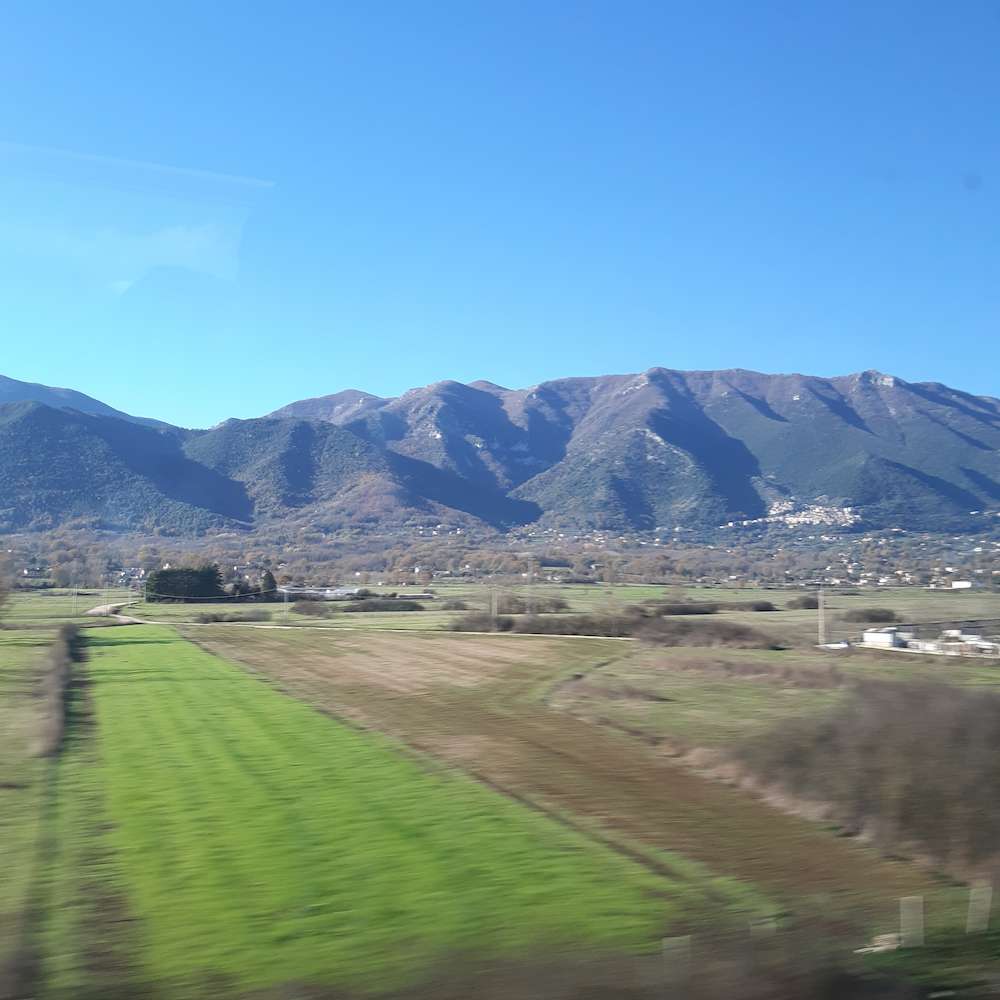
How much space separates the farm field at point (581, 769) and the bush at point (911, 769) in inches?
23.9

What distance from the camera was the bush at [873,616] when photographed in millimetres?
60125

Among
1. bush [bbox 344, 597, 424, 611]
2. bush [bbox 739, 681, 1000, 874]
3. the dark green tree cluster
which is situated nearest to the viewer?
bush [bbox 739, 681, 1000, 874]

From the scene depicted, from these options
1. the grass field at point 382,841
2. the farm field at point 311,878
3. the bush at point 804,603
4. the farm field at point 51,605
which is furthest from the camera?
the bush at point 804,603

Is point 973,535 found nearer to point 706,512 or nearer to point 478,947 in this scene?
point 706,512

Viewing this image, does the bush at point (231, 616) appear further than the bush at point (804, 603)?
No

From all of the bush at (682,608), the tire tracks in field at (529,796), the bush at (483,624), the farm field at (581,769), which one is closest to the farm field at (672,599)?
the bush at (483,624)

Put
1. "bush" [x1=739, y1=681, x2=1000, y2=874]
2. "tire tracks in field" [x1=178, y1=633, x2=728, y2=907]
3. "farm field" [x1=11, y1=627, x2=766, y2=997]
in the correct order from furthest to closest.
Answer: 1. "bush" [x1=739, y1=681, x2=1000, y2=874]
2. "tire tracks in field" [x1=178, y1=633, x2=728, y2=907]
3. "farm field" [x1=11, y1=627, x2=766, y2=997]

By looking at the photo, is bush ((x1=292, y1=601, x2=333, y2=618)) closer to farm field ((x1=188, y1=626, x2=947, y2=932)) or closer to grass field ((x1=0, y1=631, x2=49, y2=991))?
farm field ((x1=188, y1=626, x2=947, y2=932))

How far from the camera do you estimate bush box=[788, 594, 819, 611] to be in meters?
73.2

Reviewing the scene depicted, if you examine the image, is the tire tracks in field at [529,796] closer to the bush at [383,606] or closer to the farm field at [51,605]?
the farm field at [51,605]

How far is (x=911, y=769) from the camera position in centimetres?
1435

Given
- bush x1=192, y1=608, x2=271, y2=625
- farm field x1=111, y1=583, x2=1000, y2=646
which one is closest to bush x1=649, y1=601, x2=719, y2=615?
farm field x1=111, y1=583, x2=1000, y2=646

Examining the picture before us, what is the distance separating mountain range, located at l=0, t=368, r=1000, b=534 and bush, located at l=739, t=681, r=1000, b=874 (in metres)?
111

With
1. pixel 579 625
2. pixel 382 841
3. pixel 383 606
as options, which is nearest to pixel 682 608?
pixel 579 625
